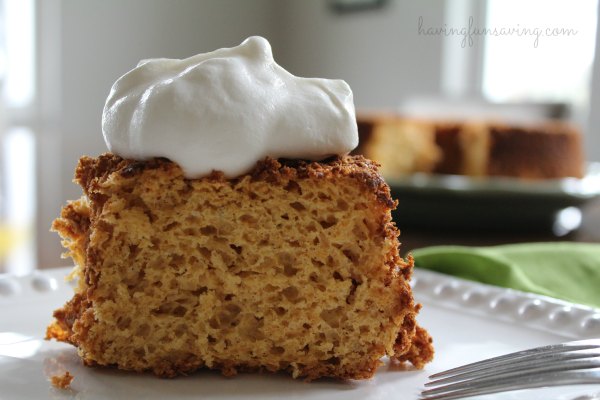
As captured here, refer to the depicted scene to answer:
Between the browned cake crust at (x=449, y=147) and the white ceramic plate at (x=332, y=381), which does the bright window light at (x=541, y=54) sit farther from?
the white ceramic plate at (x=332, y=381)

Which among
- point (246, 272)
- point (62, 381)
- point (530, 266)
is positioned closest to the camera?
point (62, 381)

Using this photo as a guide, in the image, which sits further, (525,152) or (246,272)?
(525,152)

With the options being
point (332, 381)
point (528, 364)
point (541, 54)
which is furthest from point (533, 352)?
point (541, 54)

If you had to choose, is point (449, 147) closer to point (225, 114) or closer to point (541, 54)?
point (225, 114)

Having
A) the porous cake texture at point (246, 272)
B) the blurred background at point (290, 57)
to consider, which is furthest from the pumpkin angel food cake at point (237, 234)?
the blurred background at point (290, 57)

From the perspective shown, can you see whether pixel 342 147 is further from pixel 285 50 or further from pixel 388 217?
pixel 285 50

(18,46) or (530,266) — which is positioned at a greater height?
(18,46)

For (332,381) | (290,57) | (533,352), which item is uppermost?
(290,57)

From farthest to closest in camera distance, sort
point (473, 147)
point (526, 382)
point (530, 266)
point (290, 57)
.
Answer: point (290, 57) → point (473, 147) → point (530, 266) → point (526, 382)

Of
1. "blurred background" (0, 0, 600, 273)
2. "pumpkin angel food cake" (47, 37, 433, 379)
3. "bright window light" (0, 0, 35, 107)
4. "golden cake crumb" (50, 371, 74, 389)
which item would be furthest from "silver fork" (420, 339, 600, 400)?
"bright window light" (0, 0, 35, 107)
